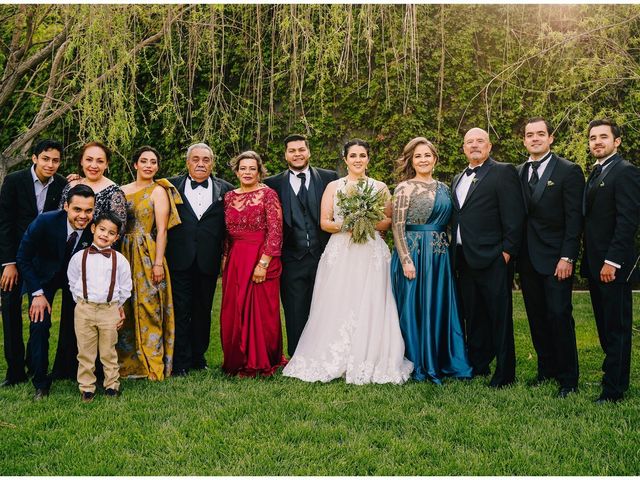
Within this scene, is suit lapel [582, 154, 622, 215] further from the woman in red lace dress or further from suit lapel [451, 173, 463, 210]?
the woman in red lace dress

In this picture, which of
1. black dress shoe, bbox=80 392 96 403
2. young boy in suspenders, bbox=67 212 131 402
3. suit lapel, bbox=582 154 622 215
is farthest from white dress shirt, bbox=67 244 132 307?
suit lapel, bbox=582 154 622 215

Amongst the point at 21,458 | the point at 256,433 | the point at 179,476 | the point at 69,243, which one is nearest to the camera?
the point at 179,476

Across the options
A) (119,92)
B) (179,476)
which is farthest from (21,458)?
(119,92)

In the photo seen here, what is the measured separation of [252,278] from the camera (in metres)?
4.90

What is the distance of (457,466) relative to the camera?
299 centimetres

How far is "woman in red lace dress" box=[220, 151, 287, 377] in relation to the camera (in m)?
4.87

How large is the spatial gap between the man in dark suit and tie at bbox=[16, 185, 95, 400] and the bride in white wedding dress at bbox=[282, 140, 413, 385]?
1841 mm

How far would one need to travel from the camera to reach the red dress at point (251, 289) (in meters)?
4.87

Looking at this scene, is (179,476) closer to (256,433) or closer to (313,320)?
(256,433)

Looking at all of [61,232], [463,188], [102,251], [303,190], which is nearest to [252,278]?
[303,190]

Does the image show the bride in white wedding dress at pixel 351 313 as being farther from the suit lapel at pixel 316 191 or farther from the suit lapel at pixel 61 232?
the suit lapel at pixel 61 232

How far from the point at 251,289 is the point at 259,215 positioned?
620 mm

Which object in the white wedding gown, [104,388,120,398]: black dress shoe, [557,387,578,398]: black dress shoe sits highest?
the white wedding gown

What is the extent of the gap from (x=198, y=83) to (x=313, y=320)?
5.58m
